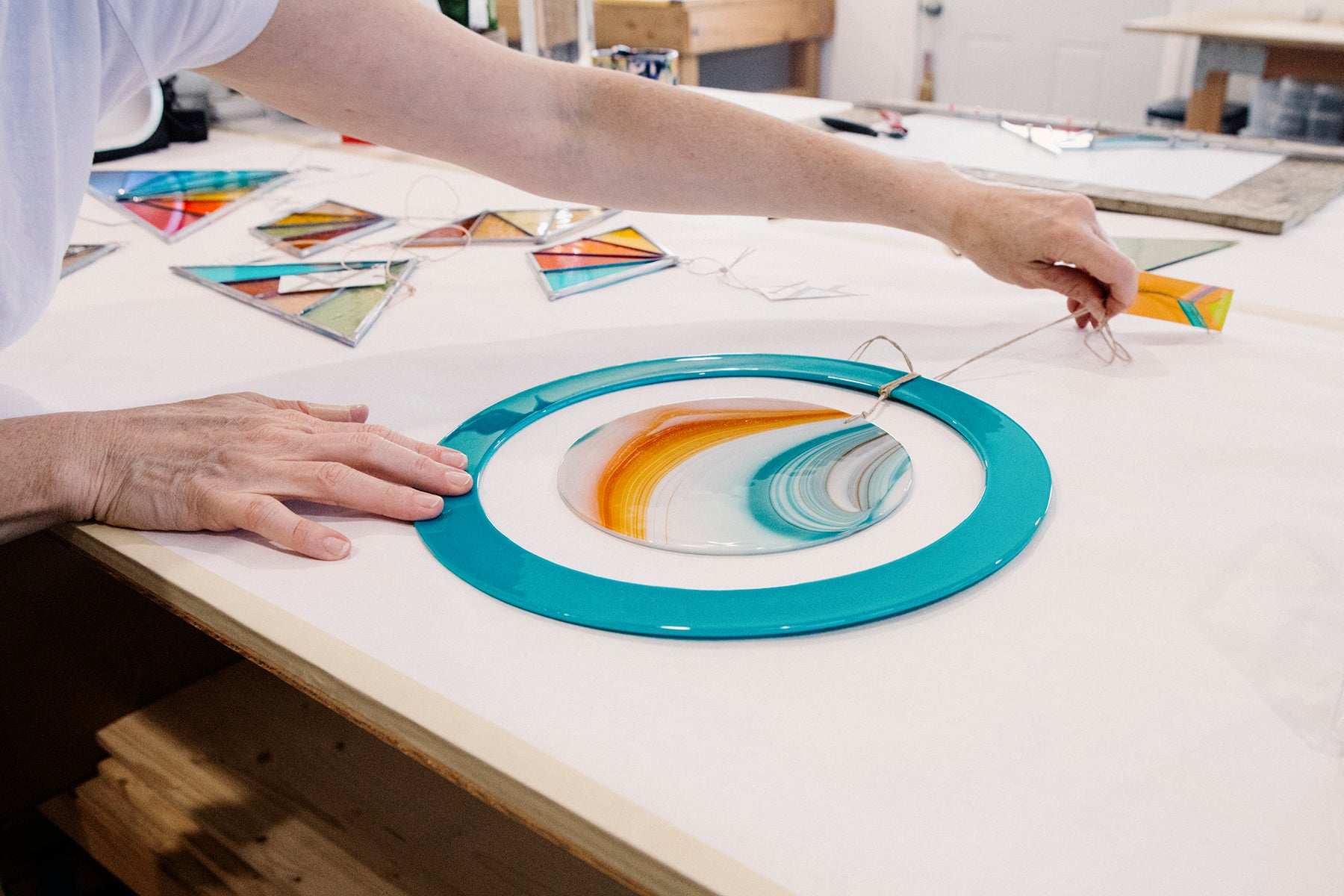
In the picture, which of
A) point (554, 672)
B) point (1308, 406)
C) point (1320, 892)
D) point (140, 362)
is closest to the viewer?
point (1320, 892)

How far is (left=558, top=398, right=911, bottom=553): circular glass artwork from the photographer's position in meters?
0.65

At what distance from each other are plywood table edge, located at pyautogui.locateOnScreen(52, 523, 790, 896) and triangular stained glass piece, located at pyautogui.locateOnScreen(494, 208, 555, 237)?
72 centimetres

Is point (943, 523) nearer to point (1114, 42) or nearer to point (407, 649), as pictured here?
point (407, 649)

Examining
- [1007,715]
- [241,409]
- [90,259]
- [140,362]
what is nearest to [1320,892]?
[1007,715]

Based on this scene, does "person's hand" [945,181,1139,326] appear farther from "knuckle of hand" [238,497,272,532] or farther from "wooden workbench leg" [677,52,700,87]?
"wooden workbench leg" [677,52,700,87]

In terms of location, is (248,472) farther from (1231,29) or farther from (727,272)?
(1231,29)

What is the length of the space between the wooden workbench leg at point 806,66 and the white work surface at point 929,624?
3964 millimetres

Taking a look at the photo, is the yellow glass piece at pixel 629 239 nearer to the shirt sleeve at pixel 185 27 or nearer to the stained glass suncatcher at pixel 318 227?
the stained glass suncatcher at pixel 318 227

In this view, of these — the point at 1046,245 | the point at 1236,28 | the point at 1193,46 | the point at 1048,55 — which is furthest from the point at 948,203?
the point at 1048,55

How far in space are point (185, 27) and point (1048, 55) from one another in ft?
13.4

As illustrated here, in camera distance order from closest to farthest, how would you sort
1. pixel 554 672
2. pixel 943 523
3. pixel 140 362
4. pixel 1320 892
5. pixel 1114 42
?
1. pixel 1320 892
2. pixel 554 672
3. pixel 943 523
4. pixel 140 362
5. pixel 1114 42

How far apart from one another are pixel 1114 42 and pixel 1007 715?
4.19 meters

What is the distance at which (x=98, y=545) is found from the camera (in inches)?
27.3

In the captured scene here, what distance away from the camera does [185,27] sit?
799mm
